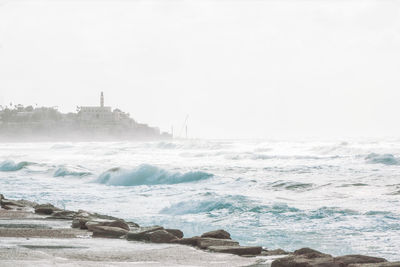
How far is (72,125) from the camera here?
172000mm

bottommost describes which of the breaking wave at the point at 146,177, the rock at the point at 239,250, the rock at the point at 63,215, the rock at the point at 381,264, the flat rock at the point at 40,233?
the breaking wave at the point at 146,177

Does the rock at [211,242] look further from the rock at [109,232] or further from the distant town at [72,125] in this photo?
the distant town at [72,125]

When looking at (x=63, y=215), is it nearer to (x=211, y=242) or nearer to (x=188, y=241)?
(x=188, y=241)

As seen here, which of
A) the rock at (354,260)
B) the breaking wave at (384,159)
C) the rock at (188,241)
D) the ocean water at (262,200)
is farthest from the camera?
the breaking wave at (384,159)

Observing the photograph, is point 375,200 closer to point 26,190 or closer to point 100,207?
point 100,207

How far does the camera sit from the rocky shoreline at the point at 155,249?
5.92m

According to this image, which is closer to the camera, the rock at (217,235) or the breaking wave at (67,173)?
the rock at (217,235)

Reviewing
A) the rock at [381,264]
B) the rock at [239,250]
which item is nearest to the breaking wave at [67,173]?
the rock at [239,250]

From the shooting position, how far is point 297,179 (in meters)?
20.9

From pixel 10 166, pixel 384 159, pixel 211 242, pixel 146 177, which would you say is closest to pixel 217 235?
pixel 211 242

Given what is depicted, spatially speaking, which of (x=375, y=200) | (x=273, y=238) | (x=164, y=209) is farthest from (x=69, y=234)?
(x=375, y=200)

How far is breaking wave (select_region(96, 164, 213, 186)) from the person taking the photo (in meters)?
23.4

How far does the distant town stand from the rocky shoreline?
160m

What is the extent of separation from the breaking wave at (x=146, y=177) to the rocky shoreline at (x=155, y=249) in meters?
13.3
